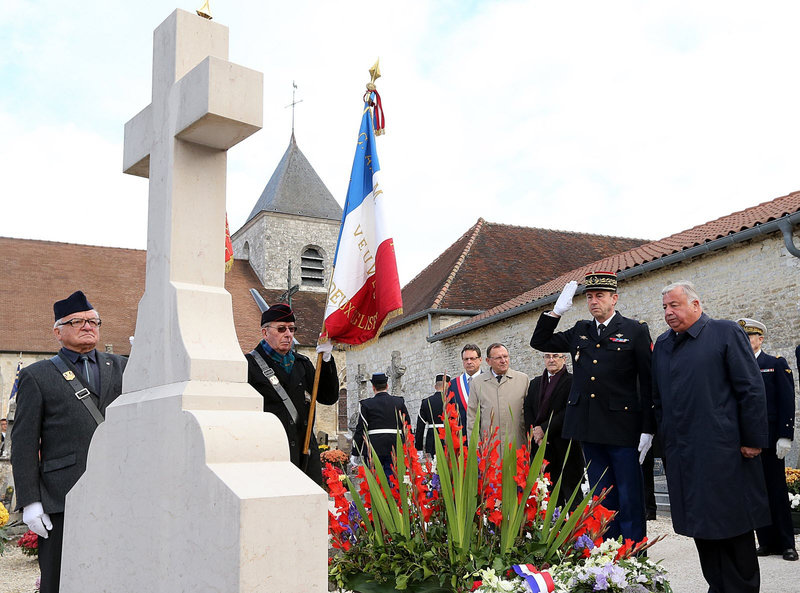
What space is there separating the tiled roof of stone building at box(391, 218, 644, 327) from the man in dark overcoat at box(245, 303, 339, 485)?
50.6ft

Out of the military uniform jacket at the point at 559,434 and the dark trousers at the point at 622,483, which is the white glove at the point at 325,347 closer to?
the dark trousers at the point at 622,483

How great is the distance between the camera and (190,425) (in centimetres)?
264

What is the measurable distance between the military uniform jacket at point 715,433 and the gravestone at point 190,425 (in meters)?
2.41

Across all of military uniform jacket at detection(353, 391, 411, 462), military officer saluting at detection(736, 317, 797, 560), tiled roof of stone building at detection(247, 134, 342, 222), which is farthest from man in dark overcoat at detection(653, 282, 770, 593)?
tiled roof of stone building at detection(247, 134, 342, 222)

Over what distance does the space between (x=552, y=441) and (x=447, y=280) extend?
14.4 metres

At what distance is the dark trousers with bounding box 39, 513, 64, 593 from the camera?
3.80 meters

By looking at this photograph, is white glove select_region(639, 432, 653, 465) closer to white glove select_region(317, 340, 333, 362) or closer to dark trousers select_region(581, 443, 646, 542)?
dark trousers select_region(581, 443, 646, 542)

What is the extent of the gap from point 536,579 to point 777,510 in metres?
3.25

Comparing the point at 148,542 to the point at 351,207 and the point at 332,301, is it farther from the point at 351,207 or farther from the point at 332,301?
the point at 351,207

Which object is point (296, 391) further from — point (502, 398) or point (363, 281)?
point (502, 398)

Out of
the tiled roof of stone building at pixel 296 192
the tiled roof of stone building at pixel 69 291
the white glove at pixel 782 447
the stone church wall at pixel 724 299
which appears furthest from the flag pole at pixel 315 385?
the tiled roof of stone building at pixel 296 192

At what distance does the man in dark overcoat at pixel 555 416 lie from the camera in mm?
7020

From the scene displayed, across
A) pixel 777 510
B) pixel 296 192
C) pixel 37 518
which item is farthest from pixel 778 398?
pixel 296 192

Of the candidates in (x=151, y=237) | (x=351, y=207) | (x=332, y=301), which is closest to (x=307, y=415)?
(x=332, y=301)
